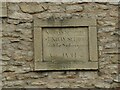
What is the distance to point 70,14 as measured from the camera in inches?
234

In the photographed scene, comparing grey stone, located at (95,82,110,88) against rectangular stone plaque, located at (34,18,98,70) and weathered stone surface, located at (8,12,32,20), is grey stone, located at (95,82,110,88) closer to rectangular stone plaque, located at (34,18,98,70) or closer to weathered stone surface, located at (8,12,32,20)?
rectangular stone plaque, located at (34,18,98,70)

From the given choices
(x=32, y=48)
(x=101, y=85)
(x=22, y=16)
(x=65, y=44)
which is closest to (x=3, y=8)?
(x=22, y=16)

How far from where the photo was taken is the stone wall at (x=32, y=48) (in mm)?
5887

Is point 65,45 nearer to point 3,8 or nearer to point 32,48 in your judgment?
point 32,48

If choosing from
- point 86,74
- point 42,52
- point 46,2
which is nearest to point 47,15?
point 46,2

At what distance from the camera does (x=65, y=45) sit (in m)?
5.93

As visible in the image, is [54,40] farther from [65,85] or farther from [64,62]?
[65,85]

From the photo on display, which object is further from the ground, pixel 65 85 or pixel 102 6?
pixel 102 6

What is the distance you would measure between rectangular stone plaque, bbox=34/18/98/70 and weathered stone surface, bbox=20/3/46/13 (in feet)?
0.61

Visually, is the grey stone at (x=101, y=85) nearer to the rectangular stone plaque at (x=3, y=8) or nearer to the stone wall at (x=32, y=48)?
the stone wall at (x=32, y=48)

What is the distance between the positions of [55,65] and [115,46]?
1.07 m

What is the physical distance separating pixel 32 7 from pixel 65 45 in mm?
852

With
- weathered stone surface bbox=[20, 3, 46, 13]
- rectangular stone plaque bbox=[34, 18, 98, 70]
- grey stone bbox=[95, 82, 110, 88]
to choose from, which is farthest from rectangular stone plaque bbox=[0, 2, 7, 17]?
grey stone bbox=[95, 82, 110, 88]

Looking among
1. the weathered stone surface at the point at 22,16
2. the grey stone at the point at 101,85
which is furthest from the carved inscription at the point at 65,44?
the grey stone at the point at 101,85
